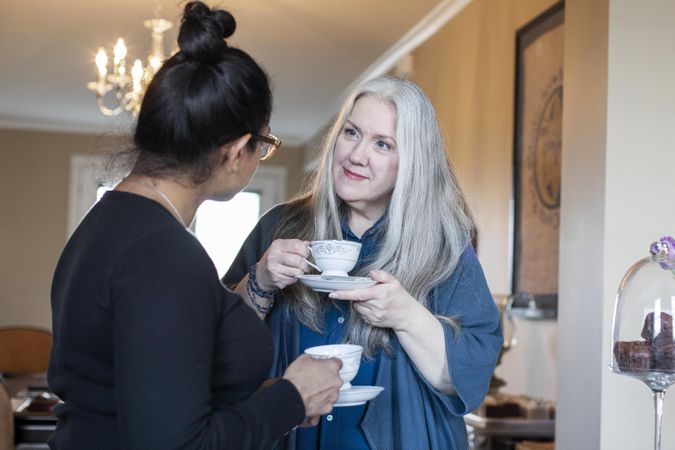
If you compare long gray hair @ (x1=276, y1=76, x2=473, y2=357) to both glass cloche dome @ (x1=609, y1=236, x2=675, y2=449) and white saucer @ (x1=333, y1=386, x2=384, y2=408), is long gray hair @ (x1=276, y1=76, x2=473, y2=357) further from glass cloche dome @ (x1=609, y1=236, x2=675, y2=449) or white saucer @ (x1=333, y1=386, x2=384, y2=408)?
glass cloche dome @ (x1=609, y1=236, x2=675, y2=449)

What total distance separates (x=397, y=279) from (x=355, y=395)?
26 centimetres

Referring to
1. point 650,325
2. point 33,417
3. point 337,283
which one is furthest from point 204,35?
point 33,417

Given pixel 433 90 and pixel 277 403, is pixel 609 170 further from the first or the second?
pixel 433 90

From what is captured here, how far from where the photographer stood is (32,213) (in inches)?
334

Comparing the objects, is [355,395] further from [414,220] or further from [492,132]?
[492,132]

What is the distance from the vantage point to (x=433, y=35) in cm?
508

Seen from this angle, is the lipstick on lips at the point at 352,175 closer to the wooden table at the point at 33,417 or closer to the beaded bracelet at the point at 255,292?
the beaded bracelet at the point at 255,292

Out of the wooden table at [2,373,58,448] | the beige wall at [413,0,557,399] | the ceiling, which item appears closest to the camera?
the wooden table at [2,373,58,448]

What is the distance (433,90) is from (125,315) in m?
4.28

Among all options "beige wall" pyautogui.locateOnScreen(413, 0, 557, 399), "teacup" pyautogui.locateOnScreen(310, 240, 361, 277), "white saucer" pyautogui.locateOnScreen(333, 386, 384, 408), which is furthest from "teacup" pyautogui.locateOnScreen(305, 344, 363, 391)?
"beige wall" pyautogui.locateOnScreen(413, 0, 557, 399)

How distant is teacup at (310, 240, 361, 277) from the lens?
62.8 inches

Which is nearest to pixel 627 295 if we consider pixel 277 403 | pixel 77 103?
pixel 277 403

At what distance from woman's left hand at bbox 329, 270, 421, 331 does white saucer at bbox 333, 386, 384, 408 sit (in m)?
0.12

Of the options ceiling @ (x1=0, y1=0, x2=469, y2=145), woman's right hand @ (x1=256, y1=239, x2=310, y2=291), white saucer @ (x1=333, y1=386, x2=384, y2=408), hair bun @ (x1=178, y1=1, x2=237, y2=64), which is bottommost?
white saucer @ (x1=333, y1=386, x2=384, y2=408)
